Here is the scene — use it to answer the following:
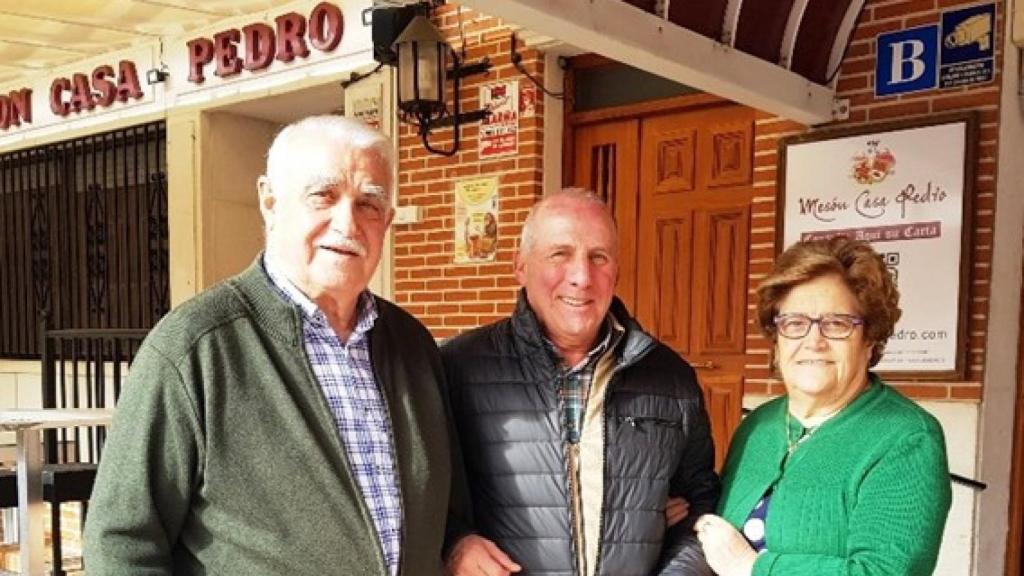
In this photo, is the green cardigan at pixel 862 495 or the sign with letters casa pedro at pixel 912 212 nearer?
the green cardigan at pixel 862 495

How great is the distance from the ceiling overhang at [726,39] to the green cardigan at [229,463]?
115 centimetres

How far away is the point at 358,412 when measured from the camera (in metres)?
1.32

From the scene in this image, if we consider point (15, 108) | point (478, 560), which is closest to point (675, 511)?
point (478, 560)

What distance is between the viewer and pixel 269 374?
1241mm

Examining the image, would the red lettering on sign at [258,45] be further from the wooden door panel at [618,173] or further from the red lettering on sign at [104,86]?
the wooden door panel at [618,173]

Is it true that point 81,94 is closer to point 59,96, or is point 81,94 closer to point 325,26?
point 59,96

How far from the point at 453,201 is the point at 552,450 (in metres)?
3.06

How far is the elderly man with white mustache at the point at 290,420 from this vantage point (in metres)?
1.16

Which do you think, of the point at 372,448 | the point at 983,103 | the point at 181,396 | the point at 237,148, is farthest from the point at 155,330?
the point at 237,148

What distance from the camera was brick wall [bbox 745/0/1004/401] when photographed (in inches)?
120

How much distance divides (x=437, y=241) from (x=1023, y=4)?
2.76 metres

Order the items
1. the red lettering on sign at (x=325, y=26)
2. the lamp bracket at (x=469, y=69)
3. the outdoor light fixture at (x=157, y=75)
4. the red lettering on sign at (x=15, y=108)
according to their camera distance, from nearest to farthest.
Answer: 1. the lamp bracket at (x=469, y=69)
2. the red lettering on sign at (x=325, y=26)
3. the outdoor light fixture at (x=157, y=75)
4. the red lettering on sign at (x=15, y=108)

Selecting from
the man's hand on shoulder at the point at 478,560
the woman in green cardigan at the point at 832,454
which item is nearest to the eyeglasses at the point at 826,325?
the woman in green cardigan at the point at 832,454

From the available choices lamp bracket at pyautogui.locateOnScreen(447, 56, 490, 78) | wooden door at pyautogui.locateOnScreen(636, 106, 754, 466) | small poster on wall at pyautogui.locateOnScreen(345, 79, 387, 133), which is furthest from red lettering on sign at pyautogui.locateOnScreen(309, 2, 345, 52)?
wooden door at pyautogui.locateOnScreen(636, 106, 754, 466)
